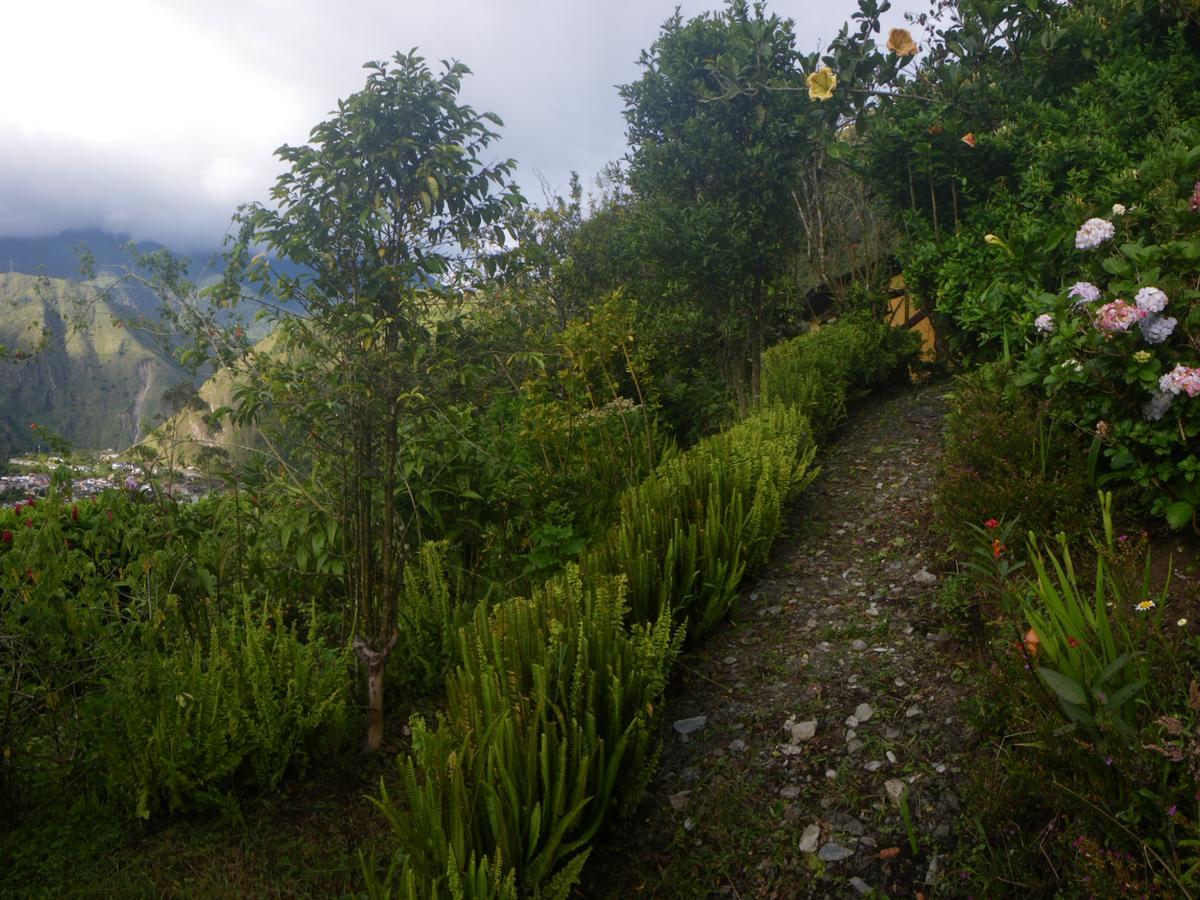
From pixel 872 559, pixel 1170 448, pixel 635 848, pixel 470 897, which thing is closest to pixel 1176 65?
pixel 1170 448

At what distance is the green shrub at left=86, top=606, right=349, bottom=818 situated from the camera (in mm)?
2480

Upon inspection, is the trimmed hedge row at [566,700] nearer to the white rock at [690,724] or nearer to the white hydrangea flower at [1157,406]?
the white rock at [690,724]

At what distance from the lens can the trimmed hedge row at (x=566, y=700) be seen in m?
1.86

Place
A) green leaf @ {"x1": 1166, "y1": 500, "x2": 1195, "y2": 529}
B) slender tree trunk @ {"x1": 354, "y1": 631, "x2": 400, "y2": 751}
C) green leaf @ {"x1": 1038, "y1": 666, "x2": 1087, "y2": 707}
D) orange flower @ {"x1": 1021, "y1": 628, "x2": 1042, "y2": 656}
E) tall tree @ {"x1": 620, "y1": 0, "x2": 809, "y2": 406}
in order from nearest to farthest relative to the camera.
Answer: green leaf @ {"x1": 1038, "y1": 666, "x2": 1087, "y2": 707} → orange flower @ {"x1": 1021, "y1": 628, "x2": 1042, "y2": 656} → green leaf @ {"x1": 1166, "y1": 500, "x2": 1195, "y2": 529} → slender tree trunk @ {"x1": 354, "y1": 631, "x2": 400, "y2": 751} → tall tree @ {"x1": 620, "y1": 0, "x2": 809, "y2": 406}

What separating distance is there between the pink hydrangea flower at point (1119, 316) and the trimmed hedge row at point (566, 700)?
1576mm

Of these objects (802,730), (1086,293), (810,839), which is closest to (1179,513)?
(1086,293)

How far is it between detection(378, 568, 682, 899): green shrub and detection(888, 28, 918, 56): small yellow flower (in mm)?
4757

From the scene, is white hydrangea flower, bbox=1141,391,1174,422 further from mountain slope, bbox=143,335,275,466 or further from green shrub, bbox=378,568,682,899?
mountain slope, bbox=143,335,275,466

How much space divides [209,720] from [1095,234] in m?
4.03

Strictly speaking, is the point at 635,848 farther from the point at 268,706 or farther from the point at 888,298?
the point at 888,298

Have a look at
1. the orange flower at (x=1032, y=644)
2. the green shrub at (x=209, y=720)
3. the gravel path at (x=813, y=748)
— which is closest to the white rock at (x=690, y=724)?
the gravel path at (x=813, y=748)

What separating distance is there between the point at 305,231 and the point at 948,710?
323cm

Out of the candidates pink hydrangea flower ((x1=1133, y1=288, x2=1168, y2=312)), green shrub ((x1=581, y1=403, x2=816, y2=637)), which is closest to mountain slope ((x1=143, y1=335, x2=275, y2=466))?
green shrub ((x1=581, y1=403, x2=816, y2=637))

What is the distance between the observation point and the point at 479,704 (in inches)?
88.4
